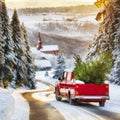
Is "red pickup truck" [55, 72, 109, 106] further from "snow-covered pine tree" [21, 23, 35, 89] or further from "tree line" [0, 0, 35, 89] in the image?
"snow-covered pine tree" [21, 23, 35, 89]

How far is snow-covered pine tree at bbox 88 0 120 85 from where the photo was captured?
41.6 m

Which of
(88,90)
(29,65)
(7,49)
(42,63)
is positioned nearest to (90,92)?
(88,90)

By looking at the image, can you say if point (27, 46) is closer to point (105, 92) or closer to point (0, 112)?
point (105, 92)

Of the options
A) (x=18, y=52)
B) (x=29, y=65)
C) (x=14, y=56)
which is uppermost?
(x=18, y=52)

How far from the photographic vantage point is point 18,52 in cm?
6931

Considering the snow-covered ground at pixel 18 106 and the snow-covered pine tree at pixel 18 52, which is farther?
the snow-covered pine tree at pixel 18 52

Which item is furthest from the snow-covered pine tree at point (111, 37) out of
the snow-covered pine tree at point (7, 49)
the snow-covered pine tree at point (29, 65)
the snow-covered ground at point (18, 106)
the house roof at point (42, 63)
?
the house roof at point (42, 63)

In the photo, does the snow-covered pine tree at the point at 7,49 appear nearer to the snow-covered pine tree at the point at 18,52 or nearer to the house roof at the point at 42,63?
the snow-covered pine tree at the point at 18,52

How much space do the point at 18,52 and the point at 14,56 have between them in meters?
3.26

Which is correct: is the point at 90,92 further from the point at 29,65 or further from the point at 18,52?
the point at 29,65

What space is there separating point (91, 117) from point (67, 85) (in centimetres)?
992

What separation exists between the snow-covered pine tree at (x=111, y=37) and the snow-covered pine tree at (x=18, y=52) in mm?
20179

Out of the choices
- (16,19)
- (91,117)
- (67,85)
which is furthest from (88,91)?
(16,19)

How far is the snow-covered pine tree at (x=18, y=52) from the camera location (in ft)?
222
